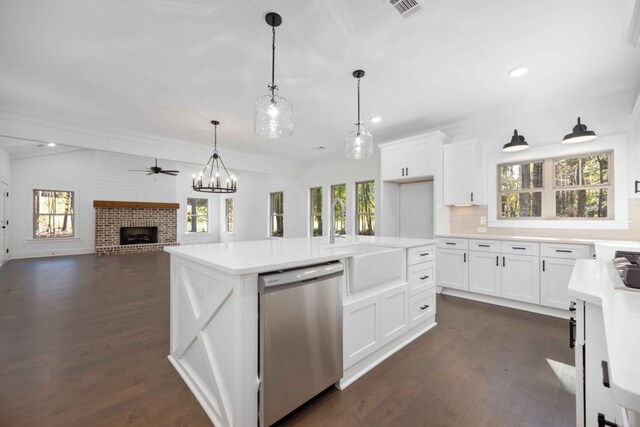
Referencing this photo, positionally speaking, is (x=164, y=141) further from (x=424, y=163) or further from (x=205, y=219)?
(x=205, y=219)

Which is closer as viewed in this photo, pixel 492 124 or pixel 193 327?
pixel 193 327

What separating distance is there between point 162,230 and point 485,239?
9746 mm

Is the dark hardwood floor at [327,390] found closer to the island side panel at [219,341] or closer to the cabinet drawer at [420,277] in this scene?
the island side panel at [219,341]

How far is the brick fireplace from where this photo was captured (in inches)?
331

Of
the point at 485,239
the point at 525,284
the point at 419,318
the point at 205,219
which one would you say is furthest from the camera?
the point at 205,219

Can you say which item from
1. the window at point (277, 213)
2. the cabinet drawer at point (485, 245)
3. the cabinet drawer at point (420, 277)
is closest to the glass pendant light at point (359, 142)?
the cabinet drawer at point (420, 277)

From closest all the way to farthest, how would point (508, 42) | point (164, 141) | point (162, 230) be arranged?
point (508, 42) → point (164, 141) → point (162, 230)

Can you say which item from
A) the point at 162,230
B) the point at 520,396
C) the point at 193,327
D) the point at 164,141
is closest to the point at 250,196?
the point at 162,230

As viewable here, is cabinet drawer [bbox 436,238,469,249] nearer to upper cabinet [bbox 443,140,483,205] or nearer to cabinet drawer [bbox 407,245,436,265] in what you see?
upper cabinet [bbox 443,140,483,205]

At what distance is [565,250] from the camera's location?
3141 millimetres

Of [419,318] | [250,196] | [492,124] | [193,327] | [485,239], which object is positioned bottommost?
[419,318]

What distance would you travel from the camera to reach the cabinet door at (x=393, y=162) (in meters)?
4.69

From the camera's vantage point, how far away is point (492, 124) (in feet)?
13.7

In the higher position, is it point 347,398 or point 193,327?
point 193,327
